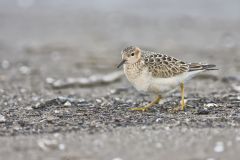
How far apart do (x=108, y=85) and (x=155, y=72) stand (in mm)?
3913

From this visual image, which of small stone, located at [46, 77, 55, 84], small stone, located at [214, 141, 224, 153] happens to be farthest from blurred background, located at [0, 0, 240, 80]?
small stone, located at [214, 141, 224, 153]

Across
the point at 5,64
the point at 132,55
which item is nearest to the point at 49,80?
the point at 5,64

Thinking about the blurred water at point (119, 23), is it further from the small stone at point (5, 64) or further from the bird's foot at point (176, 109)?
the bird's foot at point (176, 109)

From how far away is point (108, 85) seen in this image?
44.5 ft

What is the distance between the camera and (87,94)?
12.6 metres

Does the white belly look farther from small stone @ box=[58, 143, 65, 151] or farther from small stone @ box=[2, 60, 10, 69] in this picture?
small stone @ box=[2, 60, 10, 69]

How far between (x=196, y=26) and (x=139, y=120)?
38.7 feet

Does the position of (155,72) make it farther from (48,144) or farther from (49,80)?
(49,80)

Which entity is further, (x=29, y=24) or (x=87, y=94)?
(x=29, y=24)

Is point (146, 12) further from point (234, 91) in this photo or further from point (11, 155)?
point (11, 155)

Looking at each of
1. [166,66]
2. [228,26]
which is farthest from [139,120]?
[228,26]

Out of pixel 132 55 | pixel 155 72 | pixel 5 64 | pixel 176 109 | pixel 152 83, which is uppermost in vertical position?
pixel 132 55

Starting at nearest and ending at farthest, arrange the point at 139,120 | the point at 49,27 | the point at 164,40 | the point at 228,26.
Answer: the point at 139,120
the point at 164,40
the point at 228,26
the point at 49,27

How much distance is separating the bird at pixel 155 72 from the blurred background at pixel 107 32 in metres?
4.74
